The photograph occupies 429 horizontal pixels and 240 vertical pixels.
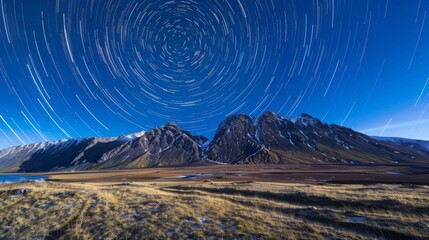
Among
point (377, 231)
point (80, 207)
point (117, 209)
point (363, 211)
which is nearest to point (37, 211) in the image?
point (80, 207)

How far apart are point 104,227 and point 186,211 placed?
6.19 m

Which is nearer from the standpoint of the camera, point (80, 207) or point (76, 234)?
point (76, 234)

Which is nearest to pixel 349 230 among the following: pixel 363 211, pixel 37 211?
pixel 363 211

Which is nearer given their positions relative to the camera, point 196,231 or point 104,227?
point 196,231

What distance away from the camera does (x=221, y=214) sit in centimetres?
1717

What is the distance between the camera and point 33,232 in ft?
50.9

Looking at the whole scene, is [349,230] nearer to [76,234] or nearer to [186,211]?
[186,211]

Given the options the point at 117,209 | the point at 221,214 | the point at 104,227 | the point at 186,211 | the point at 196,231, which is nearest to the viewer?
the point at 196,231

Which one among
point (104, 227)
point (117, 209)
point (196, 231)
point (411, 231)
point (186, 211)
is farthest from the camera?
point (117, 209)

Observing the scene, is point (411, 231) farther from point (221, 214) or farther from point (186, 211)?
point (186, 211)

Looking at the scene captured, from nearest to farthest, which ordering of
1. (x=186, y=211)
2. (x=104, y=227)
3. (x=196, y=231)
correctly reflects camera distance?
(x=196, y=231)
(x=104, y=227)
(x=186, y=211)

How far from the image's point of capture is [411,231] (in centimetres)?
1219

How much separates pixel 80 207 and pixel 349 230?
72.1 feet

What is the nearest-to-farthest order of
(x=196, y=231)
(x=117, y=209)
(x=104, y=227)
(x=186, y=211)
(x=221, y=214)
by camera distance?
(x=196, y=231), (x=104, y=227), (x=221, y=214), (x=186, y=211), (x=117, y=209)
